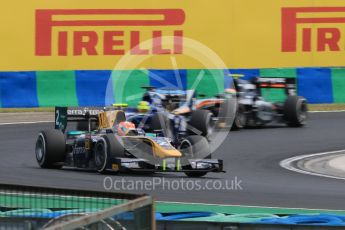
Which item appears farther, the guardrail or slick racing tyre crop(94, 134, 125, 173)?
slick racing tyre crop(94, 134, 125, 173)

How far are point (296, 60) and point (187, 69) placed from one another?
9.00 ft

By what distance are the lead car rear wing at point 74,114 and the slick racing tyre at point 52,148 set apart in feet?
1.10

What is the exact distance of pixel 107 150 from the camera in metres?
12.6

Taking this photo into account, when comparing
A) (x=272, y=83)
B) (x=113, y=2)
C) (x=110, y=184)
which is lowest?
(x=110, y=184)

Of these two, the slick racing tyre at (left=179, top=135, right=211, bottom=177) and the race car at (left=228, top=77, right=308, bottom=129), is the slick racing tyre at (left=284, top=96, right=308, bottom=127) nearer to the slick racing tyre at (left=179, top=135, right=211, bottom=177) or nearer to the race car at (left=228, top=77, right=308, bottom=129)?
the race car at (left=228, top=77, right=308, bottom=129)

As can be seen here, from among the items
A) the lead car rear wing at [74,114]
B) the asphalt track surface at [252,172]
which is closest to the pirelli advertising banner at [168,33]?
the asphalt track surface at [252,172]

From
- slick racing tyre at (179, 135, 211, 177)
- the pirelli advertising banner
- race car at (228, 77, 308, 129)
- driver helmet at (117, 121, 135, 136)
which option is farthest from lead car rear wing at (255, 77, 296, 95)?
driver helmet at (117, 121, 135, 136)

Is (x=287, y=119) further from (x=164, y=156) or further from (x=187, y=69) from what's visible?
(x=164, y=156)

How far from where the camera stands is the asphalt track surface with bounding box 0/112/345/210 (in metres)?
10.9

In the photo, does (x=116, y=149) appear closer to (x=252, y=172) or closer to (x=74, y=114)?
(x=74, y=114)

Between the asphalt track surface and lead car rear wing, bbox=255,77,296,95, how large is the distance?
0.95m

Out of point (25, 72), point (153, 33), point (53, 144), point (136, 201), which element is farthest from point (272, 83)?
point (136, 201)

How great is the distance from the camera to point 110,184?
11.9m

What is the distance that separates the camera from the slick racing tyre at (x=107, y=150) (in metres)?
12.5
